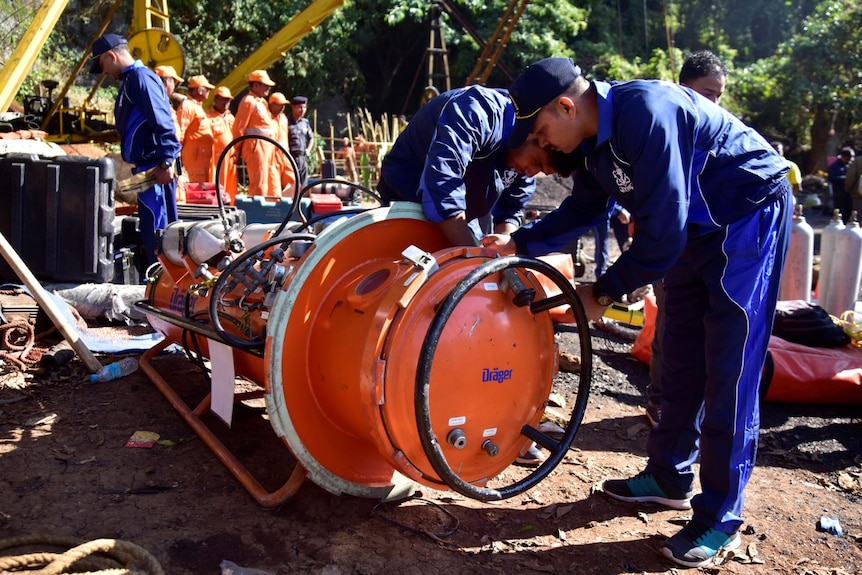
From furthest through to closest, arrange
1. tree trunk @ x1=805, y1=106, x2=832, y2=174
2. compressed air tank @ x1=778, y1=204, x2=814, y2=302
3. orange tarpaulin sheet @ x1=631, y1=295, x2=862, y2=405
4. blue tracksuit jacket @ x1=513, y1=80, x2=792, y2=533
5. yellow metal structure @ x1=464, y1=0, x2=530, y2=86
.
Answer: tree trunk @ x1=805, y1=106, x2=832, y2=174 → yellow metal structure @ x1=464, y1=0, x2=530, y2=86 → compressed air tank @ x1=778, y1=204, x2=814, y2=302 → orange tarpaulin sheet @ x1=631, y1=295, x2=862, y2=405 → blue tracksuit jacket @ x1=513, y1=80, x2=792, y2=533

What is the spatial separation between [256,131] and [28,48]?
582 cm

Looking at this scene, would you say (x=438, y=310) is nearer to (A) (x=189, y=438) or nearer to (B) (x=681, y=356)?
(B) (x=681, y=356)

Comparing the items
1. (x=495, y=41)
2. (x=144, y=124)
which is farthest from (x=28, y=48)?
(x=495, y=41)

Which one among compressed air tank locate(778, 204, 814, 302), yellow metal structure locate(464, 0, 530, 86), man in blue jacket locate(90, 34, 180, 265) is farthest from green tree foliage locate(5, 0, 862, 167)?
compressed air tank locate(778, 204, 814, 302)

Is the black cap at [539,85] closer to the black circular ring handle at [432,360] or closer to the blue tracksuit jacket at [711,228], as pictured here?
the blue tracksuit jacket at [711,228]

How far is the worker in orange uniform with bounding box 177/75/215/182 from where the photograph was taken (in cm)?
979

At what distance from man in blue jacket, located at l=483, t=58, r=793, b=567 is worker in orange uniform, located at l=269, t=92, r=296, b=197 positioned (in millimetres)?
7574

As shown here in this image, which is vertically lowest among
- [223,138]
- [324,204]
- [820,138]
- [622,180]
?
[324,204]

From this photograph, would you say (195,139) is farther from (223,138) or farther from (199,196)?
(199,196)

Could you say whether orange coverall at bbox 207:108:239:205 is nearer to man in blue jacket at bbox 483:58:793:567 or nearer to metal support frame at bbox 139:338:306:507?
metal support frame at bbox 139:338:306:507

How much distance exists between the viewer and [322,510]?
265 cm

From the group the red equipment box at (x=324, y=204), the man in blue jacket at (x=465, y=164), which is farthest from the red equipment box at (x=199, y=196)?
the man in blue jacket at (x=465, y=164)

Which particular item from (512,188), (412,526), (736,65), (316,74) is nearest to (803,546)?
(412,526)

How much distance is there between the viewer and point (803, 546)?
2.69 m
